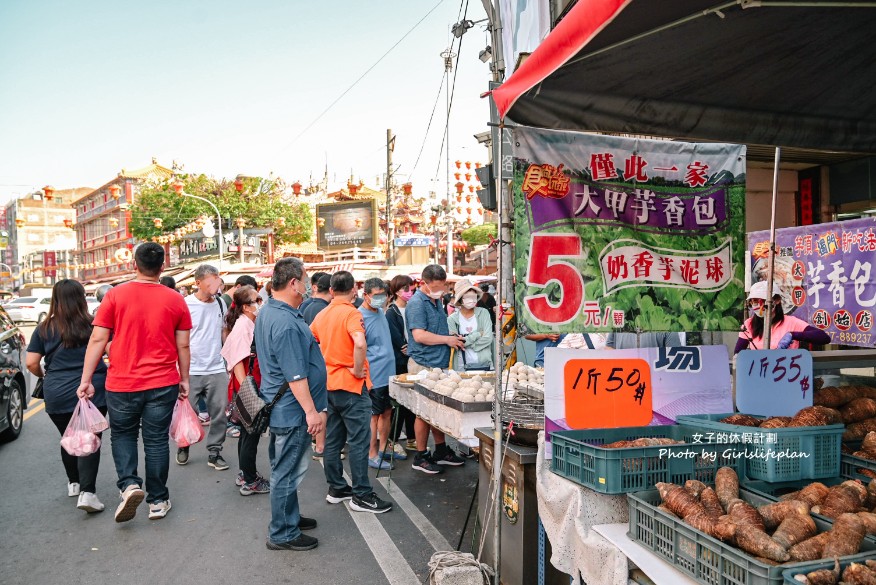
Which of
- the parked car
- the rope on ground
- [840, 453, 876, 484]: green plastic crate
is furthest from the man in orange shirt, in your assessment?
the parked car

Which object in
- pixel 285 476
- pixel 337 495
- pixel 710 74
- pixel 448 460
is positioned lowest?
pixel 448 460

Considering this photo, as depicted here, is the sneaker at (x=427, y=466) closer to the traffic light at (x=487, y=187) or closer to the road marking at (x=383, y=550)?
the road marking at (x=383, y=550)

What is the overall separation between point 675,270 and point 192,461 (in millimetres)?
Result: 5763

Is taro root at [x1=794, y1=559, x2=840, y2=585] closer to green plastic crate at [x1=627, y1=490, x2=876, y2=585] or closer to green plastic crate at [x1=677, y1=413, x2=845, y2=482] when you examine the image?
green plastic crate at [x1=627, y1=490, x2=876, y2=585]

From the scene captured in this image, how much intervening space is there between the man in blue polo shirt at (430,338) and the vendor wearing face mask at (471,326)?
115 millimetres

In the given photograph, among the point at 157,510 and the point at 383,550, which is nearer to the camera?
the point at 383,550

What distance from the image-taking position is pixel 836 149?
4.09m

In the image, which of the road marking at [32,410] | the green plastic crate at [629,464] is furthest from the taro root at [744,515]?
the road marking at [32,410]

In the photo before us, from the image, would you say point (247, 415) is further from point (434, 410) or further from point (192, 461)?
point (192, 461)

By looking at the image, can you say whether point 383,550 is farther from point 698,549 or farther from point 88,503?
point 698,549

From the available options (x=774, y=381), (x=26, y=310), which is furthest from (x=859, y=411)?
(x=26, y=310)

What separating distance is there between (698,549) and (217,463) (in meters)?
5.68

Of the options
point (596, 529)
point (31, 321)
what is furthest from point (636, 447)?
point (31, 321)

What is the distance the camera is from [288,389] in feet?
14.4
